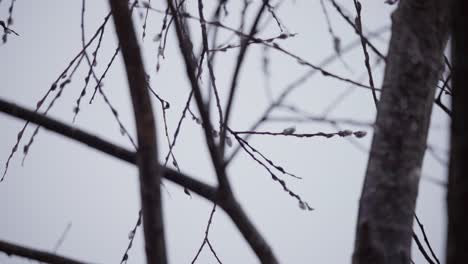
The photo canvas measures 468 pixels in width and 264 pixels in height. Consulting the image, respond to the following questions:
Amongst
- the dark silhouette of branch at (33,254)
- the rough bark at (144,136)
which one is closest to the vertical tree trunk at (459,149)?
the rough bark at (144,136)

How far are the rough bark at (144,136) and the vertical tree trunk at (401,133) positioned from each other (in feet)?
1.40

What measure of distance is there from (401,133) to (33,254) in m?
0.79

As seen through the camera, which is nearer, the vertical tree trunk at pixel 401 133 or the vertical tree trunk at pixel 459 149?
the vertical tree trunk at pixel 459 149

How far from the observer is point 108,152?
0.67m

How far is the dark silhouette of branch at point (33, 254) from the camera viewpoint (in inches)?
28.2

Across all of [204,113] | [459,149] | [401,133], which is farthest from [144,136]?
[401,133]

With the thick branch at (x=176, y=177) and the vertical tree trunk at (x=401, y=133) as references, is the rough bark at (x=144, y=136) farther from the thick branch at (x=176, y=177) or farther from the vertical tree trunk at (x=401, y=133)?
the vertical tree trunk at (x=401, y=133)

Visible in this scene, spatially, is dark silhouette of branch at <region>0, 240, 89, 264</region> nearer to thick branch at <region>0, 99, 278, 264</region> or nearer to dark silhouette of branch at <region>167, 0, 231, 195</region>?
thick branch at <region>0, 99, 278, 264</region>

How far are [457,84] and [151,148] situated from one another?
39 centimetres

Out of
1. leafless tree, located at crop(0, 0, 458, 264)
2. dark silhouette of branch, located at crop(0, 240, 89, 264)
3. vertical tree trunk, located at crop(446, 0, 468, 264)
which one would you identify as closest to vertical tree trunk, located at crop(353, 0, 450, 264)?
leafless tree, located at crop(0, 0, 458, 264)

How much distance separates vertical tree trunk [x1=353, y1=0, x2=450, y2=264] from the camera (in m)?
0.73

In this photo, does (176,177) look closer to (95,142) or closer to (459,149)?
(95,142)

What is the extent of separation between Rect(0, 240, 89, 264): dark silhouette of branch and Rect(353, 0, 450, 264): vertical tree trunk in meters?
0.58

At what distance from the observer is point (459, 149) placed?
0.35 meters
